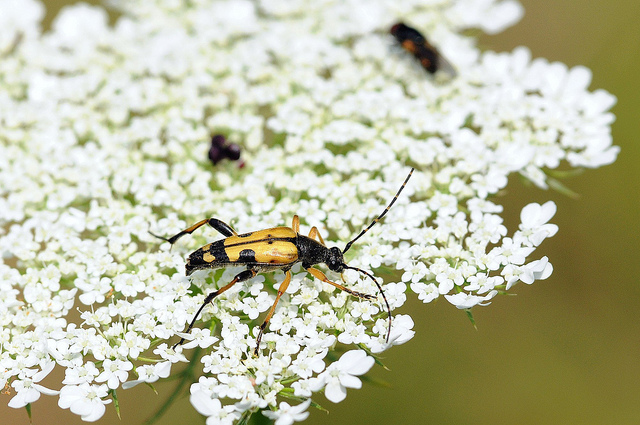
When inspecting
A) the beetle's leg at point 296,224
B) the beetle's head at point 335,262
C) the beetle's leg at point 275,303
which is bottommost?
the beetle's leg at point 275,303

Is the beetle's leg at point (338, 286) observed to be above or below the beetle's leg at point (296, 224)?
below

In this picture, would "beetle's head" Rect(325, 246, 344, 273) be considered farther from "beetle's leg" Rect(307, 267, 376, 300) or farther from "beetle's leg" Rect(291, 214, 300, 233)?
"beetle's leg" Rect(291, 214, 300, 233)

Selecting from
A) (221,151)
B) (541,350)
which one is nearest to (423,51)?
(221,151)

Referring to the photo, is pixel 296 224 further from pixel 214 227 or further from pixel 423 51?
pixel 423 51

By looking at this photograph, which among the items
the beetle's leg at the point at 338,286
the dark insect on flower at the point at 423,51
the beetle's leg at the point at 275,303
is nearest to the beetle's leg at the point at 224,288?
the beetle's leg at the point at 275,303

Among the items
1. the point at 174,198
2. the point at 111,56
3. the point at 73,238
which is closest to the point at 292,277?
the point at 174,198

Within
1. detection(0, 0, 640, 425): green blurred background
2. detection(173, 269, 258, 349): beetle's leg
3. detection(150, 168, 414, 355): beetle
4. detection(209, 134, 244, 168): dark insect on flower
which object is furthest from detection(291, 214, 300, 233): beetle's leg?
detection(0, 0, 640, 425): green blurred background

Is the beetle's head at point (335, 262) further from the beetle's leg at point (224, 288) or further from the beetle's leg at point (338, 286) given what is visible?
the beetle's leg at point (224, 288)

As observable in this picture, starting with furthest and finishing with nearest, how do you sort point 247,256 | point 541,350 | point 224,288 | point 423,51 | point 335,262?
1. point 541,350
2. point 423,51
3. point 335,262
4. point 247,256
5. point 224,288
